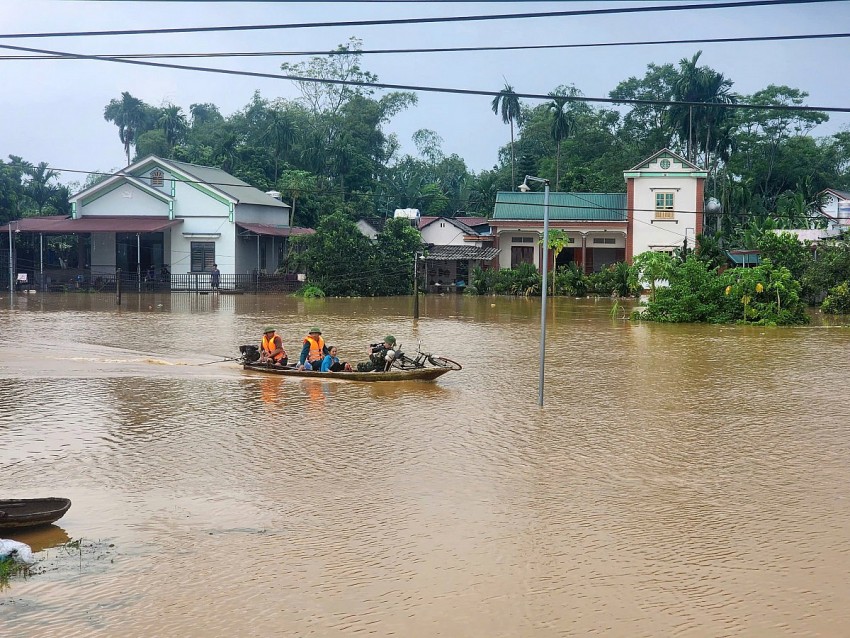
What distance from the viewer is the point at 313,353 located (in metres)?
20.2

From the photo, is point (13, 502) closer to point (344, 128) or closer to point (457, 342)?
point (457, 342)

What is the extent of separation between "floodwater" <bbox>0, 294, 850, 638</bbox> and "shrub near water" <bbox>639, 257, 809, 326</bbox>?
10173 mm

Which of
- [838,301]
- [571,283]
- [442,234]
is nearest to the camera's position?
[838,301]

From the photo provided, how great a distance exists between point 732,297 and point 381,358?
1889 centimetres

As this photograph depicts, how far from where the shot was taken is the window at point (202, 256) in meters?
49.9

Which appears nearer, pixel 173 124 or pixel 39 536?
pixel 39 536

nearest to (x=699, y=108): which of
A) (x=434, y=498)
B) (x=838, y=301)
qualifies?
(x=838, y=301)

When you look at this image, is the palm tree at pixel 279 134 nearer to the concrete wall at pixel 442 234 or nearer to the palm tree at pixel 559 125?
the concrete wall at pixel 442 234

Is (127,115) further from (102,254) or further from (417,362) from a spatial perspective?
(417,362)

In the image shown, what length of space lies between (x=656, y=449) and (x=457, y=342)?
1397 cm

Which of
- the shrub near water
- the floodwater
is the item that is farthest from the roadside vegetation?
the floodwater

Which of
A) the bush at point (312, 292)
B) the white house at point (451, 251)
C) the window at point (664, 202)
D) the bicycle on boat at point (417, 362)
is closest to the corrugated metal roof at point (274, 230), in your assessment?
the bush at point (312, 292)

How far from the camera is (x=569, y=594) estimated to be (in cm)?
910

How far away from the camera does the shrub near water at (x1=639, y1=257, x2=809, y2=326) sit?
33.8 metres
